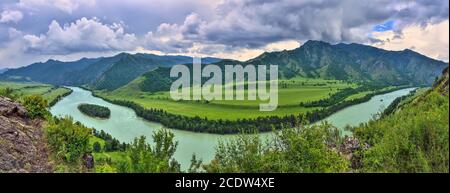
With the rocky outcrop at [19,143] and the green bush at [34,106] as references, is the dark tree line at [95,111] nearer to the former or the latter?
the green bush at [34,106]

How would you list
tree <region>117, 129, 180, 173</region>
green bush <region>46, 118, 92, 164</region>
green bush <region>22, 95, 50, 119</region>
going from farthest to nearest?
green bush <region>22, 95, 50, 119</region>
green bush <region>46, 118, 92, 164</region>
tree <region>117, 129, 180, 173</region>

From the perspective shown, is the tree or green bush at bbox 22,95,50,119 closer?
the tree

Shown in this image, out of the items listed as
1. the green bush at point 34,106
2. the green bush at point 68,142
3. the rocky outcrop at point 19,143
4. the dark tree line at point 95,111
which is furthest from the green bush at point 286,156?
the dark tree line at point 95,111

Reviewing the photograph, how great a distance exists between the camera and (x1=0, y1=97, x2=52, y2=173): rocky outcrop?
1407cm

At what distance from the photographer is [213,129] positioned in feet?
216

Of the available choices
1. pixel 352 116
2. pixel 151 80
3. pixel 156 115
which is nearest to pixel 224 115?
pixel 156 115

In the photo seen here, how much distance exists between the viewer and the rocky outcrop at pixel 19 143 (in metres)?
14.1

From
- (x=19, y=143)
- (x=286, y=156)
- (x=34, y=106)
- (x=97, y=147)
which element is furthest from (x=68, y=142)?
(x=97, y=147)

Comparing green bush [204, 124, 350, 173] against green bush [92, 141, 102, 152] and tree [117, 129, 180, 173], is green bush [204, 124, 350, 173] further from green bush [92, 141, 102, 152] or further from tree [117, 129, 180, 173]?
green bush [92, 141, 102, 152]

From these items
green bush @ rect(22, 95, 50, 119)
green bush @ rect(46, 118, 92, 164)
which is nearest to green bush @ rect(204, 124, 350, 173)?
green bush @ rect(46, 118, 92, 164)

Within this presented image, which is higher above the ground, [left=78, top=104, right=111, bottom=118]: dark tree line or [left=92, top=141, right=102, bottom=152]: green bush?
A: [left=78, top=104, right=111, bottom=118]: dark tree line

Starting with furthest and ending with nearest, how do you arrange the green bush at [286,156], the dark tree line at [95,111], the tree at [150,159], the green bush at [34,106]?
the dark tree line at [95,111]
the green bush at [34,106]
the green bush at [286,156]
the tree at [150,159]
